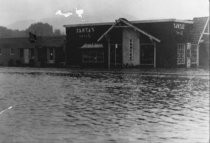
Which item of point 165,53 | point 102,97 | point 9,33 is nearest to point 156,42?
point 165,53

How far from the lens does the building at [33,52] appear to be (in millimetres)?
57469

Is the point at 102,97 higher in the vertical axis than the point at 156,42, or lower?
lower

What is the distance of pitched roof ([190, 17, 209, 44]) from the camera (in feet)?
149

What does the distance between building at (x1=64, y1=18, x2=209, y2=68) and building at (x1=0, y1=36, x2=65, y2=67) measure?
5.66 metres

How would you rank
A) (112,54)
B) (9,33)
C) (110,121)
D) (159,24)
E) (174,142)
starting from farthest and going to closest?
(9,33), (112,54), (159,24), (110,121), (174,142)

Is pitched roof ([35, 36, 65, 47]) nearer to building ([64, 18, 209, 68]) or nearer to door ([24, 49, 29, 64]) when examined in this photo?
door ([24, 49, 29, 64])

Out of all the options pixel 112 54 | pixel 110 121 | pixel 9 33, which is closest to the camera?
pixel 110 121

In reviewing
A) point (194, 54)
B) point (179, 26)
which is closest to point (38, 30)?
point (194, 54)

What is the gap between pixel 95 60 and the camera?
5009 centimetres

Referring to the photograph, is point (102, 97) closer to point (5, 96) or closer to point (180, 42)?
point (5, 96)

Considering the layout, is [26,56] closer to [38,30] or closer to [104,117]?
[104,117]

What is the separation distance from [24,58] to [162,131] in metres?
52.8

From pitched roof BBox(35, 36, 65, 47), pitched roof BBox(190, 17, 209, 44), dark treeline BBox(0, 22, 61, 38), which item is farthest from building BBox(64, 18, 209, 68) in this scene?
dark treeline BBox(0, 22, 61, 38)

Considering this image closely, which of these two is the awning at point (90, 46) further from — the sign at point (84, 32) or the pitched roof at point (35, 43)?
the pitched roof at point (35, 43)
